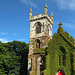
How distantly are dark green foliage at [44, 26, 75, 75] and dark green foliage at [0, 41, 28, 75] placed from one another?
48.1ft

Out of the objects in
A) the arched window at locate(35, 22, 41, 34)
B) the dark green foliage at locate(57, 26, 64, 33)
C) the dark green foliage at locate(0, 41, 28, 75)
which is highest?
the arched window at locate(35, 22, 41, 34)

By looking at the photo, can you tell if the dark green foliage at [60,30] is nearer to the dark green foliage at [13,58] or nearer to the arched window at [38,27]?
the arched window at [38,27]

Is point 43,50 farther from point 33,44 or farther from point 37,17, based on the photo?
point 37,17

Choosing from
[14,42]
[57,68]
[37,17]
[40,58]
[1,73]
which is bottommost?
[1,73]

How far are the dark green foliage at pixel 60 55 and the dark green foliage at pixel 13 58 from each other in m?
14.7

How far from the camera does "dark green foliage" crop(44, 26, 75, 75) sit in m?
21.2

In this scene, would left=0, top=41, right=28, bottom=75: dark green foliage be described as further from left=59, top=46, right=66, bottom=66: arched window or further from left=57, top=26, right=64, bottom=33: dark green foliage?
left=57, top=26, right=64, bottom=33: dark green foliage

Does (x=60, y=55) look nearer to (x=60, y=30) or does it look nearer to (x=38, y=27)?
A: (x=60, y=30)

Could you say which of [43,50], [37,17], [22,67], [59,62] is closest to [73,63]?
[59,62]

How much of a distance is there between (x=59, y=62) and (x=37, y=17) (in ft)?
50.7

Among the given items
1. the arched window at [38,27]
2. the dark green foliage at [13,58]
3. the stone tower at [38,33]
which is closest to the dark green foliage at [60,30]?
the stone tower at [38,33]

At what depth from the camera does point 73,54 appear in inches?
813

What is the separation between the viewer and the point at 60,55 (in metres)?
22.4

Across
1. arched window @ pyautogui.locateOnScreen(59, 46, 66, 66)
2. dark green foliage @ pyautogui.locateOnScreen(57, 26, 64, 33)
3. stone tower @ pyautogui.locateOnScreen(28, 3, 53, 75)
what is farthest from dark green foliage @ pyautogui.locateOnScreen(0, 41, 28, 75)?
dark green foliage @ pyautogui.locateOnScreen(57, 26, 64, 33)
